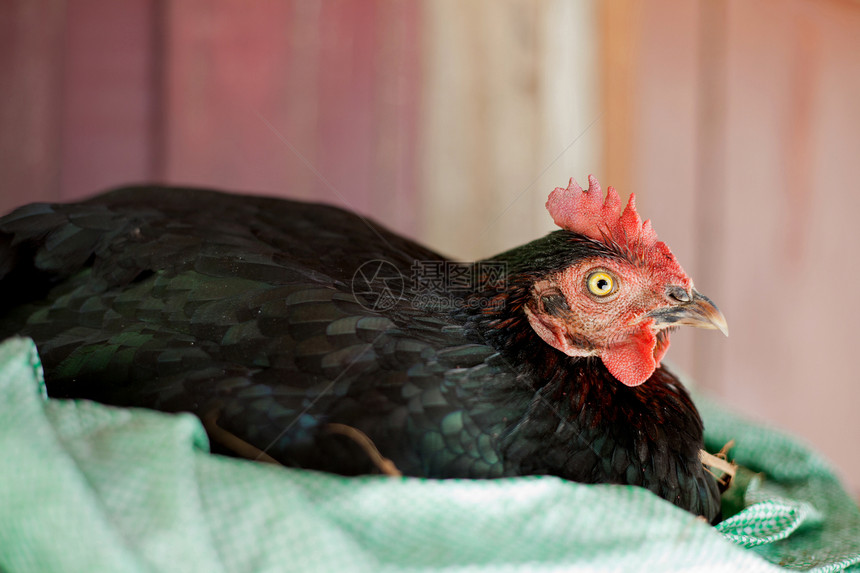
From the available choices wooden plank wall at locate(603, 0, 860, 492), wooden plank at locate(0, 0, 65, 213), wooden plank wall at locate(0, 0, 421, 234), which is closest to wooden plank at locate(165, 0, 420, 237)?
wooden plank wall at locate(0, 0, 421, 234)

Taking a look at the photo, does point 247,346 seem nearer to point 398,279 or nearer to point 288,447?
point 288,447

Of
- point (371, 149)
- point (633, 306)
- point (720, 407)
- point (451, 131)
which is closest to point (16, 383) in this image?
point (633, 306)

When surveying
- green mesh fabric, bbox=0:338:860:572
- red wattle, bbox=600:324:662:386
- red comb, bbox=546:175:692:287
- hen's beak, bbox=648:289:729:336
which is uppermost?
red comb, bbox=546:175:692:287

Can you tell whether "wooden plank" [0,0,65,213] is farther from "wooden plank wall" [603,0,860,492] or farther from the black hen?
"wooden plank wall" [603,0,860,492]

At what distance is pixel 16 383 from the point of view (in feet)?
2.44

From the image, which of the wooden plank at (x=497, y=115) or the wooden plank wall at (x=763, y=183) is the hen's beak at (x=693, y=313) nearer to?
the wooden plank at (x=497, y=115)

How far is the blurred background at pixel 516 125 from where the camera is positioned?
193 centimetres

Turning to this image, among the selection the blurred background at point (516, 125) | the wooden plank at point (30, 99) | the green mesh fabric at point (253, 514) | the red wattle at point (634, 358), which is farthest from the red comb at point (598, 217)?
the wooden plank at point (30, 99)

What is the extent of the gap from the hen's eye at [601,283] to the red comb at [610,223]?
0.05 m

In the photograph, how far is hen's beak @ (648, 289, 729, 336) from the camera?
102 centimetres

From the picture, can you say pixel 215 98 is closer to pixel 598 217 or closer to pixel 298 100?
pixel 298 100

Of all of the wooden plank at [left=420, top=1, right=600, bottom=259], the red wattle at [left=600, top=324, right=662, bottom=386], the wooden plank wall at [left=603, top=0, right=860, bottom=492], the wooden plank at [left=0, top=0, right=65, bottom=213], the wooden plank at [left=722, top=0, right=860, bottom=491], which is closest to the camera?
the red wattle at [left=600, top=324, right=662, bottom=386]

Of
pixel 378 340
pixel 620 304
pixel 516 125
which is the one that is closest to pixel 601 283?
pixel 620 304

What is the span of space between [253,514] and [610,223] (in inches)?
26.1
